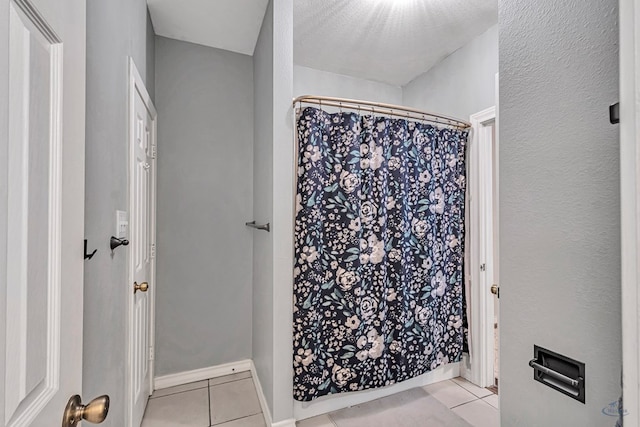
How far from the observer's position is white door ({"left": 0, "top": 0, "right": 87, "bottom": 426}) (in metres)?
0.42

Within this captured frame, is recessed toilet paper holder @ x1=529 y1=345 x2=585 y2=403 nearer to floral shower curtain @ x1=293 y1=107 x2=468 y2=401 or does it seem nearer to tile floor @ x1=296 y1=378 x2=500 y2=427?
floral shower curtain @ x1=293 y1=107 x2=468 y2=401

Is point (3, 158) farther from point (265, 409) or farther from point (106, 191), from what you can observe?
point (265, 409)

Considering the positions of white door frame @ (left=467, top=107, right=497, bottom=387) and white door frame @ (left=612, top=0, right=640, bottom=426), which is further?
white door frame @ (left=467, top=107, right=497, bottom=387)

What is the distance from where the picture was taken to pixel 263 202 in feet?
6.78

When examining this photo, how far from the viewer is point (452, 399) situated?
211 centimetres

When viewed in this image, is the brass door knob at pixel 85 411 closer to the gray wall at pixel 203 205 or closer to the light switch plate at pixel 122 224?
the light switch plate at pixel 122 224

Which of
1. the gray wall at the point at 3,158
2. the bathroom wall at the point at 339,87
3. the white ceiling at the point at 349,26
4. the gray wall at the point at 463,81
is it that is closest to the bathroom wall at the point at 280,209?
the white ceiling at the point at 349,26

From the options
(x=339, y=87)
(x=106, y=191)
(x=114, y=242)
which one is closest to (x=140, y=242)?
(x=114, y=242)

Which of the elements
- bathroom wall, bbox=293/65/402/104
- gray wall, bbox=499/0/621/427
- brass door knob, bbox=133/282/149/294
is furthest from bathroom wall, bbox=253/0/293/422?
gray wall, bbox=499/0/621/427

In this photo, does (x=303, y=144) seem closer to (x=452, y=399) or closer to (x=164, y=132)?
(x=164, y=132)

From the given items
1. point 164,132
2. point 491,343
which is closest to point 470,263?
point 491,343

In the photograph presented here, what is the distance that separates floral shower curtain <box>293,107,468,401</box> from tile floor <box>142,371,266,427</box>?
0.45m

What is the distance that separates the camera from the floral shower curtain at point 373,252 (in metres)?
1.82

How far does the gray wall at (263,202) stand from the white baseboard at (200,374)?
0.18m
